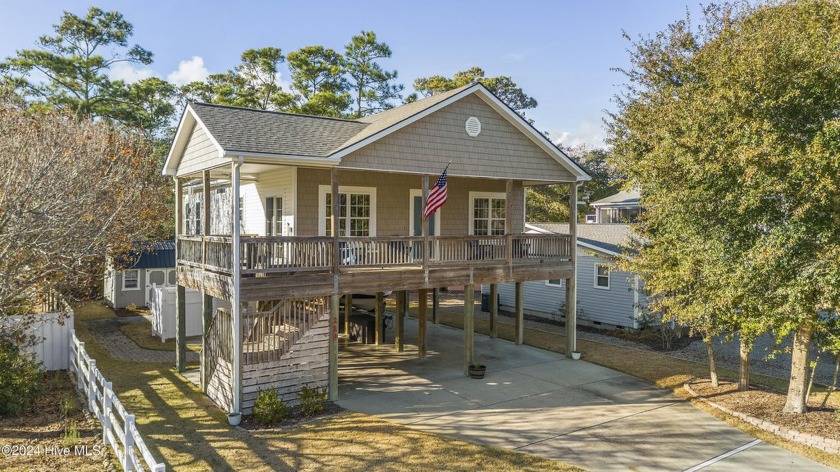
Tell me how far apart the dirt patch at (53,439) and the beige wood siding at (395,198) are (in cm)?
657

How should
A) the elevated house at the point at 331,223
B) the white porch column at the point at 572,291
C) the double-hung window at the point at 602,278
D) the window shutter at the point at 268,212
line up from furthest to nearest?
1. the double-hung window at the point at 602,278
2. the white porch column at the point at 572,291
3. the window shutter at the point at 268,212
4. the elevated house at the point at 331,223

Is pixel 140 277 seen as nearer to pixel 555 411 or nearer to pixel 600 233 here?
pixel 555 411

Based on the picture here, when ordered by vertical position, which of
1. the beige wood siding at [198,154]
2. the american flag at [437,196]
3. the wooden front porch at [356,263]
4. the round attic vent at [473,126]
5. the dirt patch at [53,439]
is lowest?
the dirt patch at [53,439]

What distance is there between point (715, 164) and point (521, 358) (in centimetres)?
867

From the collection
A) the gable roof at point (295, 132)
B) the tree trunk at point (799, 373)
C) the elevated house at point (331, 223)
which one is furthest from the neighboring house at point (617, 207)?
the tree trunk at point (799, 373)

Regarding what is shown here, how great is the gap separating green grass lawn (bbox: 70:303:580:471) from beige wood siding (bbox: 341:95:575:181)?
6.29 m

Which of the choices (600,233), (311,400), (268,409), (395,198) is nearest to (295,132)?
(395,198)

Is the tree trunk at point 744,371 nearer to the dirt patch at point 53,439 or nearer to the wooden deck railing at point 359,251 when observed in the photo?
the wooden deck railing at point 359,251

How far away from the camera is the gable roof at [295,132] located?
11.9 meters

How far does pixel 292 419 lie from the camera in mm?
11133

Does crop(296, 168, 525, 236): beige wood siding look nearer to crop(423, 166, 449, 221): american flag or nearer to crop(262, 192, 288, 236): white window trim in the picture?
crop(262, 192, 288, 236): white window trim

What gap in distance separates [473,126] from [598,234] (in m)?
12.4

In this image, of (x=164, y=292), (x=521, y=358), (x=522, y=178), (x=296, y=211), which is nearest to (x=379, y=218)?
(x=296, y=211)

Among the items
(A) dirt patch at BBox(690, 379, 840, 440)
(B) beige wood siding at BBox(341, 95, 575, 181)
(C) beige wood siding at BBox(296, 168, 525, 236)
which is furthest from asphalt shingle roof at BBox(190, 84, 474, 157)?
(A) dirt patch at BBox(690, 379, 840, 440)
